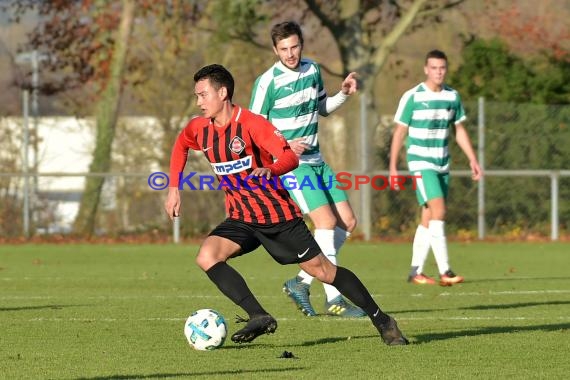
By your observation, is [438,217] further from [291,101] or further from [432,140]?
[291,101]

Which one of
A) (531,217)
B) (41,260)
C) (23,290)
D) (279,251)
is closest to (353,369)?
(279,251)

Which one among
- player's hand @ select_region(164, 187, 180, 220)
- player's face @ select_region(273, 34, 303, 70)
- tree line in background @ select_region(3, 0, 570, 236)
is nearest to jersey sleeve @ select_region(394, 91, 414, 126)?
player's face @ select_region(273, 34, 303, 70)

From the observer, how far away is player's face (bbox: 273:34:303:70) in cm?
1024

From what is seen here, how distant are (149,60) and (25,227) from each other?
35.2 feet

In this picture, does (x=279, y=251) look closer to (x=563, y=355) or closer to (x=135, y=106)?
(x=563, y=355)

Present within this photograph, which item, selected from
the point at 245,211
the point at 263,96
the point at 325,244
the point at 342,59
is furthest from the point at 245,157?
the point at 342,59

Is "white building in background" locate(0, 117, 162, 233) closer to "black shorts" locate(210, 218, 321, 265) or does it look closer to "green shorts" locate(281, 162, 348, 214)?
"green shorts" locate(281, 162, 348, 214)

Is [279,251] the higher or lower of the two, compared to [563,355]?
higher

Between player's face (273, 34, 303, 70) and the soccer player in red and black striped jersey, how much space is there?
76.5 inches

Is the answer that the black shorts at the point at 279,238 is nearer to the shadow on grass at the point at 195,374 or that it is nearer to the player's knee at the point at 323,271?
the player's knee at the point at 323,271

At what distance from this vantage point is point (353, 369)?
740 cm

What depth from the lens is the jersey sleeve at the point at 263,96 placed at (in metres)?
10.5

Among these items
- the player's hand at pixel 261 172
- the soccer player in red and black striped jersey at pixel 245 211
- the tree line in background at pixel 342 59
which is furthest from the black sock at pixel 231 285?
the tree line in background at pixel 342 59

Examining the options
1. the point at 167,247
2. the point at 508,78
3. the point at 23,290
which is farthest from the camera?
the point at 508,78
